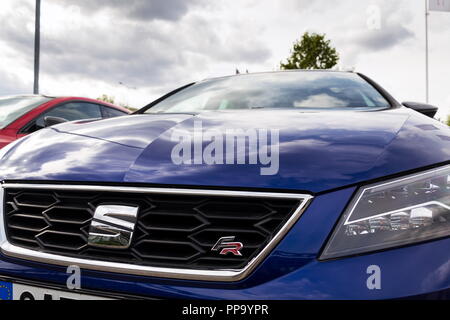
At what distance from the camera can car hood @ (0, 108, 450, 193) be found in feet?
3.86

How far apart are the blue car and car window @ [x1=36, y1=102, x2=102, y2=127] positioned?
11.2 feet

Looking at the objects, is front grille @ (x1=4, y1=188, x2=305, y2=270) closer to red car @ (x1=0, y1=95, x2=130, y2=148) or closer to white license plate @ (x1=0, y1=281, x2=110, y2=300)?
white license plate @ (x1=0, y1=281, x2=110, y2=300)

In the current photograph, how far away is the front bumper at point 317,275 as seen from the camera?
1.00 meters

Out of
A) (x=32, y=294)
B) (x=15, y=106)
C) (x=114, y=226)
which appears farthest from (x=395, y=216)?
(x=15, y=106)

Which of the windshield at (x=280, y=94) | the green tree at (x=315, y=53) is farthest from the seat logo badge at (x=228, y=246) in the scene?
the green tree at (x=315, y=53)

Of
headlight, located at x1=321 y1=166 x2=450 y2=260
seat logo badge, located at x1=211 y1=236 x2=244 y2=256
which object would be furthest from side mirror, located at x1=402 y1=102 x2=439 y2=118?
seat logo badge, located at x1=211 y1=236 x2=244 y2=256

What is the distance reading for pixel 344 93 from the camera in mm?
2326

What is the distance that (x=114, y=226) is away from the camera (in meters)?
1.24

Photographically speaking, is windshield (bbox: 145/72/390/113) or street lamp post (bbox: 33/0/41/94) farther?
street lamp post (bbox: 33/0/41/94)

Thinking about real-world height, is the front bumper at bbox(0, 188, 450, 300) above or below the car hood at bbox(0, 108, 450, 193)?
below

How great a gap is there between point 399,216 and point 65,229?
1.04 m

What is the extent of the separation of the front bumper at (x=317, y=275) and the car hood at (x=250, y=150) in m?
0.11

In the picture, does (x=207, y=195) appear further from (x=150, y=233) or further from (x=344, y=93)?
(x=344, y=93)
